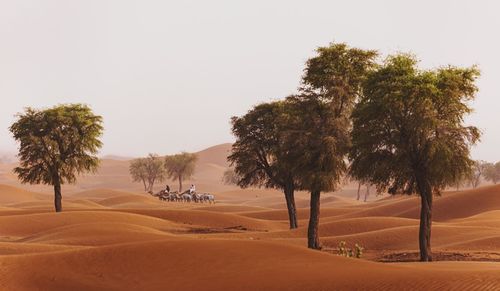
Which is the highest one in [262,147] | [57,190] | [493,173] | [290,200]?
[262,147]

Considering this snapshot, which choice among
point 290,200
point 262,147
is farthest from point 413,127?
point 262,147

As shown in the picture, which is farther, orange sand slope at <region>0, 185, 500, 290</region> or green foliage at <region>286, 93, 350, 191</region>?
green foliage at <region>286, 93, 350, 191</region>

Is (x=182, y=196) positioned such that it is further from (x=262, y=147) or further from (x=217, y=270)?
(x=217, y=270)

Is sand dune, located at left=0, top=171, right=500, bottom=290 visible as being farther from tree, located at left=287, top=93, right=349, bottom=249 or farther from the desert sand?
tree, located at left=287, top=93, right=349, bottom=249

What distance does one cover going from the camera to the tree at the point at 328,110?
34219 mm

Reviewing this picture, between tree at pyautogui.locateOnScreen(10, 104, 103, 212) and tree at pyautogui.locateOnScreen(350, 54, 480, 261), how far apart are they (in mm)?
34223

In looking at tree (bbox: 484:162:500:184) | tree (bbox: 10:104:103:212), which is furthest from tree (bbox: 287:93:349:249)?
tree (bbox: 484:162:500:184)

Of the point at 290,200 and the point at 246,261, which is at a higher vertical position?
the point at 290,200

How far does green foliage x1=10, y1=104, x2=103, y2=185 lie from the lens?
57.5 metres

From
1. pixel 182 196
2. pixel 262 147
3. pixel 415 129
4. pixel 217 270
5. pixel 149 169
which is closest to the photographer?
pixel 217 270

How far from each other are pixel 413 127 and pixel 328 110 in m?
6.03

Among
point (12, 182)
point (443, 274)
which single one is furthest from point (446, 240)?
point (12, 182)

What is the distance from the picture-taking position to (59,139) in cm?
5784

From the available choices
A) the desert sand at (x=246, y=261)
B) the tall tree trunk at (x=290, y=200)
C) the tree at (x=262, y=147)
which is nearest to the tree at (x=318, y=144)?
the desert sand at (x=246, y=261)
